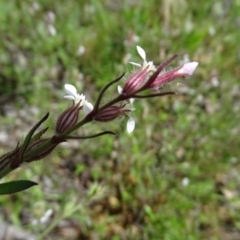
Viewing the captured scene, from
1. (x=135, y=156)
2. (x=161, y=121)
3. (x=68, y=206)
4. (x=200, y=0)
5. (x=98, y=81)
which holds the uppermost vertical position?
(x=200, y=0)

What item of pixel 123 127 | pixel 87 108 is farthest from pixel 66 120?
pixel 123 127

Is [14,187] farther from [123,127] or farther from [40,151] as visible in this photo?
[123,127]

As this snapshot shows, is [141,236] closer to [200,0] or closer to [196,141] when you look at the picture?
[196,141]

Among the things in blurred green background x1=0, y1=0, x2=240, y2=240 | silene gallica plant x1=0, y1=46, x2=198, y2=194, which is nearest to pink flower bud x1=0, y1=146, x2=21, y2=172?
silene gallica plant x1=0, y1=46, x2=198, y2=194

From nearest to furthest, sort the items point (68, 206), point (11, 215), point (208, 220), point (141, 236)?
point (68, 206), point (11, 215), point (141, 236), point (208, 220)

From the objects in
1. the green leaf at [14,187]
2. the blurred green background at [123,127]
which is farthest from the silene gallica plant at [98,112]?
the blurred green background at [123,127]

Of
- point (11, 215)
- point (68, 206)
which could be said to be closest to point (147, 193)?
point (11, 215)
